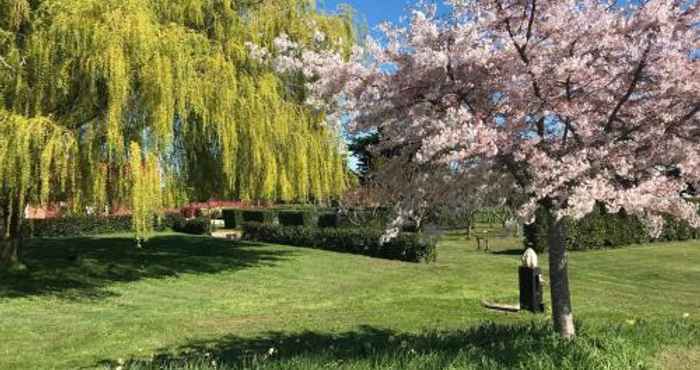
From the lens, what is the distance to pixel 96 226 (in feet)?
111

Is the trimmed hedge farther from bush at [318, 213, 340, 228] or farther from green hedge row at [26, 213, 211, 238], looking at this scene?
bush at [318, 213, 340, 228]

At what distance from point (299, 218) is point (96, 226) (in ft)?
39.9

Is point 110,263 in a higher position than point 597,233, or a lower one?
lower

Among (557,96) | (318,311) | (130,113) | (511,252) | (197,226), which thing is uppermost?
(130,113)

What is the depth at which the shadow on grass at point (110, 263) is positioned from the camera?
13.0 metres

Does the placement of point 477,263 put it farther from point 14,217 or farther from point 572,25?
point 572,25

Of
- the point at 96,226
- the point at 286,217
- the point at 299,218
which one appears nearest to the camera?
the point at 299,218

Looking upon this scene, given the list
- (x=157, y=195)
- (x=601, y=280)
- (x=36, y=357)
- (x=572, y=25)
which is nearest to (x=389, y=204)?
(x=572, y=25)

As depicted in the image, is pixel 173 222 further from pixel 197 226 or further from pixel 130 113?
pixel 130 113

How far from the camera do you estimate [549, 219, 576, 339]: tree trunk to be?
6324 millimetres

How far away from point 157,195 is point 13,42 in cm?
385

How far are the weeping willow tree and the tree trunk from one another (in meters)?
4.57

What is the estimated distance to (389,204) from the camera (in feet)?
23.0

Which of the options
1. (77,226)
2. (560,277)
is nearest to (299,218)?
(77,226)
